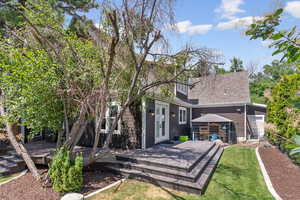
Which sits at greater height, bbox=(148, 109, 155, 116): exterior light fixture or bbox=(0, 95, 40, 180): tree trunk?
bbox=(148, 109, 155, 116): exterior light fixture

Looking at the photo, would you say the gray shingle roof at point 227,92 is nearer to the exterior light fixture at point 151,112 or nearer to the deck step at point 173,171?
the exterior light fixture at point 151,112

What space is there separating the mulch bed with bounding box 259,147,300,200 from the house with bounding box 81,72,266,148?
16.5 feet

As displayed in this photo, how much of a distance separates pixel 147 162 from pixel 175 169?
1.01 m

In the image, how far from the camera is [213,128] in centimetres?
1387

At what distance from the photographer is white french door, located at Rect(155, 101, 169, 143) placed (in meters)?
9.69

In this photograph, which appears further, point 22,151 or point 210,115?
point 210,115

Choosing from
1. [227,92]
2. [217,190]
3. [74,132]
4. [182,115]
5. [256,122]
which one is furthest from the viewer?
[227,92]

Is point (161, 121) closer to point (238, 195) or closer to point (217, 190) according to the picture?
point (217, 190)

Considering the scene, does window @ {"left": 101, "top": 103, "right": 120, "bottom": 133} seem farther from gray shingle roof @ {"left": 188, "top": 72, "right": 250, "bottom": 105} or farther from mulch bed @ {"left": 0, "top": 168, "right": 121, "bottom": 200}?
gray shingle roof @ {"left": 188, "top": 72, "right": 250, "bottom": 105}

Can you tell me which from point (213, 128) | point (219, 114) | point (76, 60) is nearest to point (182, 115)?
point (213, 128)

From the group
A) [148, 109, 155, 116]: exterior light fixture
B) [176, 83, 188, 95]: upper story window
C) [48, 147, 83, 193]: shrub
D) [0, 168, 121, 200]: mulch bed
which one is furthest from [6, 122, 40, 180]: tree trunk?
[176, 83, 188, 95]: upper story window

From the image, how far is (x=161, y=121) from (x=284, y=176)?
5974 mm

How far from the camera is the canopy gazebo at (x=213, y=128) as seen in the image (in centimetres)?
1323

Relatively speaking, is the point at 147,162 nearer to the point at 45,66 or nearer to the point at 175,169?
the point at 175,169
